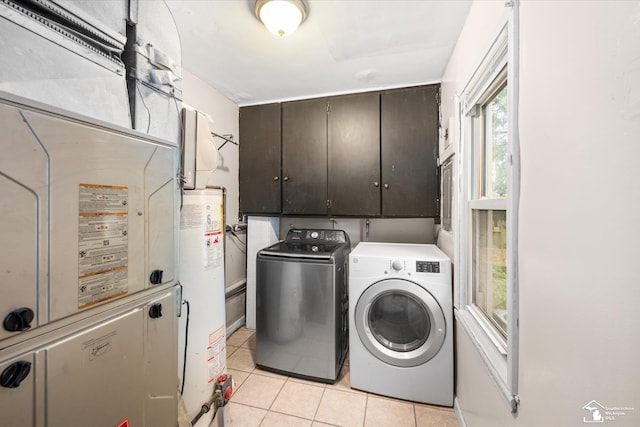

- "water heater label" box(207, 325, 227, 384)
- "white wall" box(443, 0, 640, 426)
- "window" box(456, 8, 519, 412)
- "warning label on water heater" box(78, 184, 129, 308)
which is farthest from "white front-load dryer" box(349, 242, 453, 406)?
"warning label on water heater" box(78, 184, 129, 308)

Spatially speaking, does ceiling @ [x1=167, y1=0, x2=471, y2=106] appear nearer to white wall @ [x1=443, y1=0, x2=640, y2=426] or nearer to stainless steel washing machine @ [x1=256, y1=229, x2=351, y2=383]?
white wall @ [x1=443, y1=0, x2=640, y2=426]

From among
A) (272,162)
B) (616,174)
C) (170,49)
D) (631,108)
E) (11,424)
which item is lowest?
(11,424)

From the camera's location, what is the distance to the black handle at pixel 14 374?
57 cm

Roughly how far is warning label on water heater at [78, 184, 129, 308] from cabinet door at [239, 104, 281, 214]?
1.79m

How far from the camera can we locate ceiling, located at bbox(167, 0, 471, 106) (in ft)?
4.65

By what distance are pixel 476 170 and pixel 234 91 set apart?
2283mm

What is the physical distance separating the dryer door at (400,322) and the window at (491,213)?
21cm

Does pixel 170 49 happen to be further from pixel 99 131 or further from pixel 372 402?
pixel 372 402

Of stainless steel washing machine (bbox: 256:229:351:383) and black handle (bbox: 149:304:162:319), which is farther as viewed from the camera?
stainless steel washing machine (bbox: 256:229:351:383)

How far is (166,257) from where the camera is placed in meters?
1.03

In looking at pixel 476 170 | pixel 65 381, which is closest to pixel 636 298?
pixel 476 170

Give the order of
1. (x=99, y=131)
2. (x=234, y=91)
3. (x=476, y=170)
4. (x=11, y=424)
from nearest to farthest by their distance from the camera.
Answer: (x=11, y=424)
(x=99, y=131)
(x=476, y=170)
(x=234, y=91)

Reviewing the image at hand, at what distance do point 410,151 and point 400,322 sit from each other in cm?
146

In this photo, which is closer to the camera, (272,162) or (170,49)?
(170,49)
